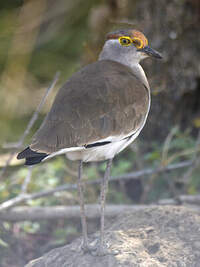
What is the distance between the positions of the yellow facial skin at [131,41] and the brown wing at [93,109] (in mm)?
216

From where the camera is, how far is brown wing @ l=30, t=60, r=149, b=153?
8.04 ft

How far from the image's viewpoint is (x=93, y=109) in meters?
2.54

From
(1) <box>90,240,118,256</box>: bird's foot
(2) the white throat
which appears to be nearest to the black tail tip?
(1) <box>90,240,118,256</box>: bird's foot

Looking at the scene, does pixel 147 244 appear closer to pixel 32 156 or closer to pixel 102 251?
pixel 102 251

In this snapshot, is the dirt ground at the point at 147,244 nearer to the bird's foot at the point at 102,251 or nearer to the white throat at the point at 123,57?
the bird's foot at the point at 102,251

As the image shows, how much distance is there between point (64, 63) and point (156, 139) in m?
1.35

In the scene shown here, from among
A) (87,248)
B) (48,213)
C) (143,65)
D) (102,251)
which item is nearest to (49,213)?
(48,213)

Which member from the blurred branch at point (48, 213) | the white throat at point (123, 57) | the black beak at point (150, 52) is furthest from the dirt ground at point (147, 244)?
the black beak at point (150, 52)

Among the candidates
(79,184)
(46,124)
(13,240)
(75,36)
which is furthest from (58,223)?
(75,36)

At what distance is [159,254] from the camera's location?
2678 millimetres

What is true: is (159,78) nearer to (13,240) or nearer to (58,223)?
(58,223)

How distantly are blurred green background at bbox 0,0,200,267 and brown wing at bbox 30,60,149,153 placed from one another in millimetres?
1520

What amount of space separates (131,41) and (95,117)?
66 cm

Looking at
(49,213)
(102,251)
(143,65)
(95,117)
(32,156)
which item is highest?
(143,65)
